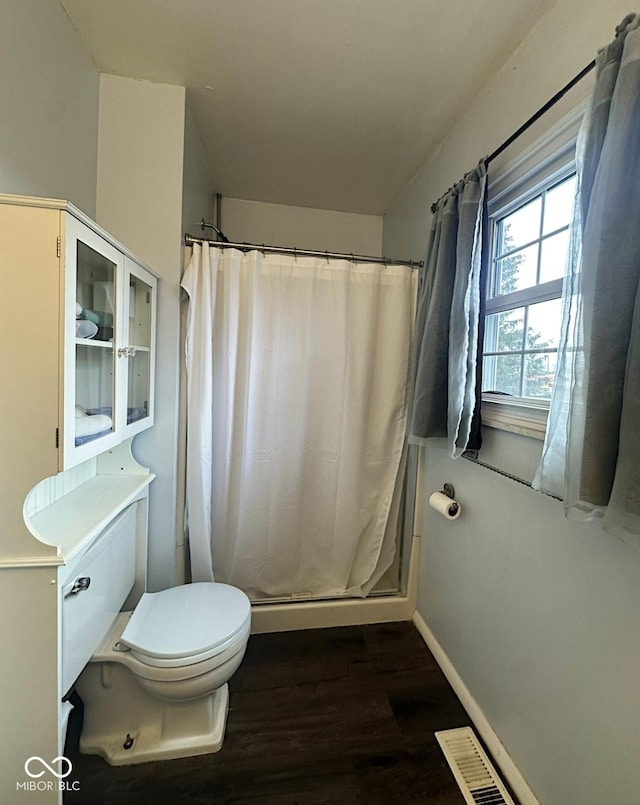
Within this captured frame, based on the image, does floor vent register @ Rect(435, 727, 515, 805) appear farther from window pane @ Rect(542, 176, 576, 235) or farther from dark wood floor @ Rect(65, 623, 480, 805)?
window pane @ Rect(542, 176, 576, 235)

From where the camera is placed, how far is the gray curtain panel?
4.11 ft

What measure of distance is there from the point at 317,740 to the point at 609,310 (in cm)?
157

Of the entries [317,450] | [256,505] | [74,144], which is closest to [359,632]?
[256,505]

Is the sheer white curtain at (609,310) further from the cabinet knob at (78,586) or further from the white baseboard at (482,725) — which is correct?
the cabinet knob at (78,586)

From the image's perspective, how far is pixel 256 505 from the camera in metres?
1.71

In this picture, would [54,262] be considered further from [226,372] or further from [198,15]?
[198,15]

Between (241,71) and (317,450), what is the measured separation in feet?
Answer: 5.19

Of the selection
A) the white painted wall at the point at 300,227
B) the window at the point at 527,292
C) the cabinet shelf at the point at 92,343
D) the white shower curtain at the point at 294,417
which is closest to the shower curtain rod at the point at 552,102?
the window at the point at 527,292

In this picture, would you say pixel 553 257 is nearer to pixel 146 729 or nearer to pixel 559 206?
pixel 559 206

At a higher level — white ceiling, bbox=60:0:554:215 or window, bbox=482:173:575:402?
white ceiling, bbox=60:0:554:215

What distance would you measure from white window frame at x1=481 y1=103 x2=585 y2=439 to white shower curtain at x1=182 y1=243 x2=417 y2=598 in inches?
19.4

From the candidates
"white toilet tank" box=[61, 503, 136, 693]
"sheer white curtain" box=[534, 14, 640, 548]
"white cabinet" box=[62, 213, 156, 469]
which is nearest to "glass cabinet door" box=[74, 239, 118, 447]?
"white cabinet" box=[62, 213, 156, 469]

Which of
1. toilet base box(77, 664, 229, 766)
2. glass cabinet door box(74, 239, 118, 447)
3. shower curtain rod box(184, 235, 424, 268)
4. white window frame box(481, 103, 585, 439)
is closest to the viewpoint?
glass cabinet door box(74, 239, 118, 447)

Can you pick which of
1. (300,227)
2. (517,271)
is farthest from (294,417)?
(300,227)
